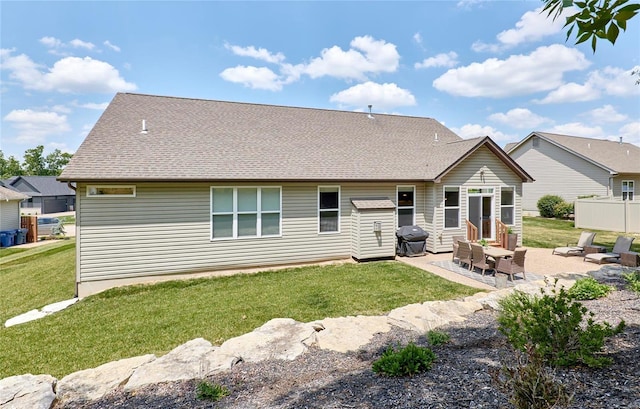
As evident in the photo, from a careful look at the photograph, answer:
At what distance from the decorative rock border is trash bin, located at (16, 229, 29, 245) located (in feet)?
74.0

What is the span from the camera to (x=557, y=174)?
81.1 feet

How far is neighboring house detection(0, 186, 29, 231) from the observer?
2039 centimetres

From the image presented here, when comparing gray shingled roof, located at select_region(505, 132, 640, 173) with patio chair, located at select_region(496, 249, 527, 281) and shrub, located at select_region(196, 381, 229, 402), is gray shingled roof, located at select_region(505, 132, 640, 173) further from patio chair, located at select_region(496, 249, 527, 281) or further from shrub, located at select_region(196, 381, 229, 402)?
shrub, located at select_region(196, 381, 229, 402)

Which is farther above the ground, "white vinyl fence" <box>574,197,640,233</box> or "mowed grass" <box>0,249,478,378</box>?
"white vinyl fence" <box>574,197,640,233</box>

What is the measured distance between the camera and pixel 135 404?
10.6 ft

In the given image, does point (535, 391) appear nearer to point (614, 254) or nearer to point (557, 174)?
point (614, 254)

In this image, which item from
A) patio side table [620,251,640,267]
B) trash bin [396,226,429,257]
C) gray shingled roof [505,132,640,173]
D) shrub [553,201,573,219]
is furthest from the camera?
gray shingled roof [505,132,640,173]

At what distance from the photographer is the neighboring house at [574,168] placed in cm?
2298

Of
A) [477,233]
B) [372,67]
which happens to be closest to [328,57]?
[372,67]

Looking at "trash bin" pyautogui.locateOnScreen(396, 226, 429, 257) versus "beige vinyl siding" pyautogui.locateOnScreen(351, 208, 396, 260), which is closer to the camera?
"beige vinyl siding" pyautogui.locateOnScreen(351, 208, 396, 260)

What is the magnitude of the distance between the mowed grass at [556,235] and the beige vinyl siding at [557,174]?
154 inches

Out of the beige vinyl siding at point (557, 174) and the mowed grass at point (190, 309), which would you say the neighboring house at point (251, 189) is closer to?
the mowed grass at point (190, 309)

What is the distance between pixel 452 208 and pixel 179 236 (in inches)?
391

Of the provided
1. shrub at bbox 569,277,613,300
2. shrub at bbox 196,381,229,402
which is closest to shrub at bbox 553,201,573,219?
shrub at bbox 569,277,613,300
